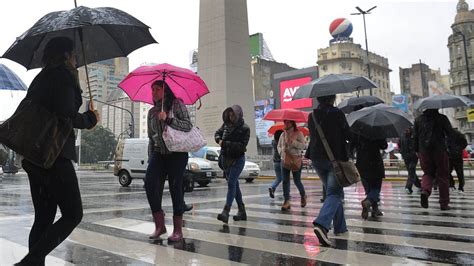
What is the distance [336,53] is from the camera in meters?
106

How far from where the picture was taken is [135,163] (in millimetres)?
15781

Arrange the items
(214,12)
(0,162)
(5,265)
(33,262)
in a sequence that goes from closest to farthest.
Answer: (33,262)
(5,265)
(0,162)
(214,12)

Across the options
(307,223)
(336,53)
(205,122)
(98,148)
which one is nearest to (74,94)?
(307,223)

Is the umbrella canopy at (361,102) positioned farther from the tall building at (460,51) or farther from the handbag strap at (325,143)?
the tall building at (460,51)

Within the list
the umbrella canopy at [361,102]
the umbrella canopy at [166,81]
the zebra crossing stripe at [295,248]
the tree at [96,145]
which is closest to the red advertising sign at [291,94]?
the tree at [96,145]

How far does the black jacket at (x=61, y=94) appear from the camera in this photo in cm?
317

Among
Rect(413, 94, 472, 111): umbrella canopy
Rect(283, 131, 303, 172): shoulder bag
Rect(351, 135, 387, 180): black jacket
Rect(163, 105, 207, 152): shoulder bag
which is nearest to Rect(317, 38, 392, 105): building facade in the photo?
Rect(413, 94, 472, 111): umbrella canopy

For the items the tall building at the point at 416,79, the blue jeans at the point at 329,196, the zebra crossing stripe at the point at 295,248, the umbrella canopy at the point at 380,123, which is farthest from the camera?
the tall building at the point at 416,79

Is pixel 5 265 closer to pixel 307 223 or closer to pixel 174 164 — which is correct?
pixel 174 164

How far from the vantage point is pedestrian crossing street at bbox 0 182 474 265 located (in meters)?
4.09

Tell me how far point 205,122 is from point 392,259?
24.9 meters

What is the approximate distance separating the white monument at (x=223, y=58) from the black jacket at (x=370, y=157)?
20.7m

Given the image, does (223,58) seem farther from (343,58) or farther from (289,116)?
(343,58)

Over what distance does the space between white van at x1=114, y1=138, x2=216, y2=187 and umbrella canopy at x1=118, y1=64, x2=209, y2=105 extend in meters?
8.98
